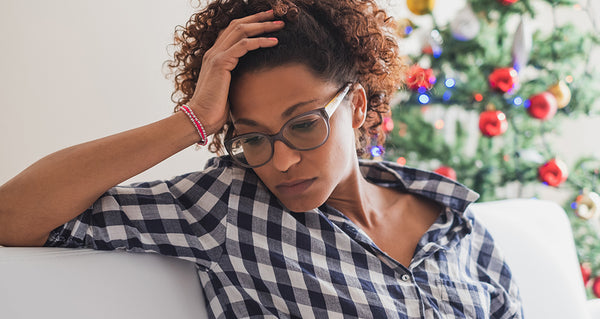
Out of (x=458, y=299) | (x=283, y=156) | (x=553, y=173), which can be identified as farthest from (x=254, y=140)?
(x=553, y=173)

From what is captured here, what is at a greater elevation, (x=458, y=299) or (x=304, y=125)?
(x=304, y=125)

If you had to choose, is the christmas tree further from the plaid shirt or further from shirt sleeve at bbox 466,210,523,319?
the plaid shirt

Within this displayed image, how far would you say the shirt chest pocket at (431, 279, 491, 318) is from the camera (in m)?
1.09

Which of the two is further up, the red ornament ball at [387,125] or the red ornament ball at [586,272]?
the red ornament ball at [387,125]

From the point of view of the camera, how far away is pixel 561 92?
228cm

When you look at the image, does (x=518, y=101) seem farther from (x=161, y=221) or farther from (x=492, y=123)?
(x=161, y=221)

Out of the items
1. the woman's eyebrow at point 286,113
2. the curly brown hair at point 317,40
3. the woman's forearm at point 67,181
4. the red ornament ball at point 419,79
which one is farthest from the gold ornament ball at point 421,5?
the woman's forearm at point 67,181

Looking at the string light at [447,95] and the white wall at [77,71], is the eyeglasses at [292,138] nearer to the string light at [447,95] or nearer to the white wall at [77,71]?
the white wall at [77,71]

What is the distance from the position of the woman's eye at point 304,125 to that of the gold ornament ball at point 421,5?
4.55 feet

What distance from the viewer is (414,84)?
218 cm

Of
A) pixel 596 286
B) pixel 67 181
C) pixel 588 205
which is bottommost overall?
pixel 596 286

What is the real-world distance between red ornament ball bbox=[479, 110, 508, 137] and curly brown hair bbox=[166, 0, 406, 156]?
113 centimetres

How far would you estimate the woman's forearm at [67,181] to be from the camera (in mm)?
825

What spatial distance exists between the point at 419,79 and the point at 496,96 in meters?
0.47
